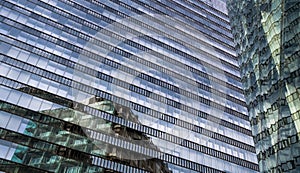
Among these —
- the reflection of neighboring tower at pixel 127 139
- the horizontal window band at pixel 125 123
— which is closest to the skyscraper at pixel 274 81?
the horizontal window band at pixel 125 123

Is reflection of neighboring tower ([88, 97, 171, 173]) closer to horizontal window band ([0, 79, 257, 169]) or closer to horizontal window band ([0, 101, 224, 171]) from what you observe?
horizontal window band ([0, 101, 224, 171])

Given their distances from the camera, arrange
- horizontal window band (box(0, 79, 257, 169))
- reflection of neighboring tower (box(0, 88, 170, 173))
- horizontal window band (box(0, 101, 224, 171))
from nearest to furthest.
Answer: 1. reflection of neighboring tower (box(0, 88, 170, 173))
2. horizontal window band (box(0, 101, 224, 171))
3. horizontal window band (box(0, 79, 257, 169))

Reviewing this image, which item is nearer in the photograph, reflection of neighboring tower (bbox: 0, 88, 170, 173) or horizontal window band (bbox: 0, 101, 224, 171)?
reflection of neighboring tower (bbox: 0, 88, 170, 173)

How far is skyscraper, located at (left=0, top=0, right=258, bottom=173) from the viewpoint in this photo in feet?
88.5

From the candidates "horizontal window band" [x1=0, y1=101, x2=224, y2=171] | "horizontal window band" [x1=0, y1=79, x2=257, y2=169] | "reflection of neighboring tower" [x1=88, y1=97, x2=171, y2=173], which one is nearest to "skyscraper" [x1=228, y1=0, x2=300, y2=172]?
"horizontal window band" [x1=0, y1=79, x2=257, y2=169]

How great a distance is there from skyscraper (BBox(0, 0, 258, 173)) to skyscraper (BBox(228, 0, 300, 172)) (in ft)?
23.1

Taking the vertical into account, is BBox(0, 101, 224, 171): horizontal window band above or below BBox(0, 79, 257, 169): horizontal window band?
below

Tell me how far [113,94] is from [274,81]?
52.3 feet

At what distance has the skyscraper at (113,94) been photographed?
26984 mm

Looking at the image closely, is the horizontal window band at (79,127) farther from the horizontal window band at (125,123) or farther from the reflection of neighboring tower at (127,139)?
the horizontal window band at (125,123)

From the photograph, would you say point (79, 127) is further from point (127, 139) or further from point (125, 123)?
point (125, 123)

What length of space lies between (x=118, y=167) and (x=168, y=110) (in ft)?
36.3

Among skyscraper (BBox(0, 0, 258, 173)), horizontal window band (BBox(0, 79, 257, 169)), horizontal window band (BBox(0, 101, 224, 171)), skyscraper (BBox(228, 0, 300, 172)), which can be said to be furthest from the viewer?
horizontal window band (BBox(0, 79, 257, 169))

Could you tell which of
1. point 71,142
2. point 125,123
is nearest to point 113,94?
point 125,123
